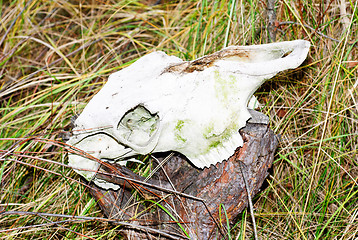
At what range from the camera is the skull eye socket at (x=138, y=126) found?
1476mm

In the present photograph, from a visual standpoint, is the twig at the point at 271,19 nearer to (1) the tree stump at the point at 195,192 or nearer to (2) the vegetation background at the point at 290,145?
(2) the vegetation background at the point at 290,145

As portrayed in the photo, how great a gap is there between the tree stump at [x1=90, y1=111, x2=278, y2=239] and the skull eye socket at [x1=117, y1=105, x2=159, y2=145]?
15 cm

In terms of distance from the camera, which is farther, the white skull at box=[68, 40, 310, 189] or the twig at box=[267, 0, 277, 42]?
the twig at box=[267, 0, 277, 42]

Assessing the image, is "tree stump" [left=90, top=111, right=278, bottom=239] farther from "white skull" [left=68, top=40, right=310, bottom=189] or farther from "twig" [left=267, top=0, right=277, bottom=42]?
"twig" [left=267, top=0, right=277, bottom=42]

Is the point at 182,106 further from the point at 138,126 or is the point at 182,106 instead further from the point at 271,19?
the point at 271,19

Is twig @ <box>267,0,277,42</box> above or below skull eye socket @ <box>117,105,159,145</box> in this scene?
above

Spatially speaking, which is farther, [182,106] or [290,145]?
[290,145]

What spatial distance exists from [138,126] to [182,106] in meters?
0.23

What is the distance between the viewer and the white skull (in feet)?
4.56

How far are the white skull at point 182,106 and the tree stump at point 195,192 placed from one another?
0.07 m

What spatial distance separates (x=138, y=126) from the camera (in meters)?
1.52

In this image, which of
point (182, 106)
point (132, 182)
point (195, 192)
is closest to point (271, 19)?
point (182, 106)

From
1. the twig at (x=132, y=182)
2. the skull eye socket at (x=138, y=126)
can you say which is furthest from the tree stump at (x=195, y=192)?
the skull eye socket at (x=138, y=126)

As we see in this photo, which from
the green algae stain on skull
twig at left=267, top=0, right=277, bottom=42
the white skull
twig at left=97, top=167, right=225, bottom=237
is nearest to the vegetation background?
twig at left=267, top=0, right=277, bottom=42
